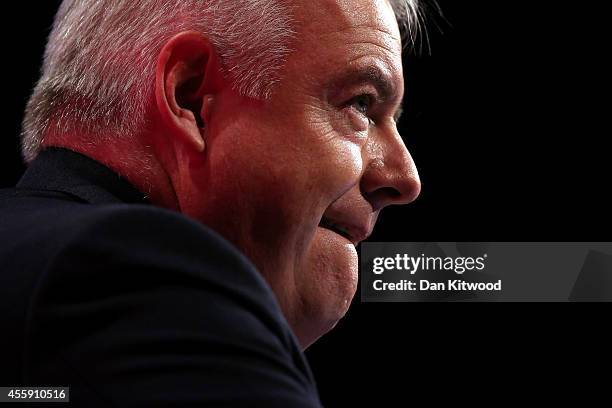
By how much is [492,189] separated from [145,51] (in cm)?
204

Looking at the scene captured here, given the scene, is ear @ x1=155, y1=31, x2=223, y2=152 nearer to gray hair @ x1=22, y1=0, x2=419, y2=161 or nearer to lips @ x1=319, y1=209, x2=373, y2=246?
gray hair @ x1=22, y1=0, x2=419, y2=161

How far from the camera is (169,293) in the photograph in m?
0.68

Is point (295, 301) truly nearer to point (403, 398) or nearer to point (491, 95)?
point (403, 398)

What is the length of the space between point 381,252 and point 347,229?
1412 mm

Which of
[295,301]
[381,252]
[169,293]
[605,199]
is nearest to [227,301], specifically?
[169,293]

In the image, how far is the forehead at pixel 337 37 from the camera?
1.15 meters

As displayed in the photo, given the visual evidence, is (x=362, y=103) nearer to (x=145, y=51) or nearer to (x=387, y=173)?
(x=387, y=173)

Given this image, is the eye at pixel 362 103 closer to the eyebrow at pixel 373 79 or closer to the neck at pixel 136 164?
the eyebrow at pixel 373 79

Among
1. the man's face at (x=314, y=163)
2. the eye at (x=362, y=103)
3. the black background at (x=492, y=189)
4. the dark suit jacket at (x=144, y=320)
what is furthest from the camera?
the black background at (x=492, y=189)

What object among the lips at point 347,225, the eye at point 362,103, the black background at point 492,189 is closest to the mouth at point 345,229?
the lips at point 347,225

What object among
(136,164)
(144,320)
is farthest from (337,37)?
(144,320)

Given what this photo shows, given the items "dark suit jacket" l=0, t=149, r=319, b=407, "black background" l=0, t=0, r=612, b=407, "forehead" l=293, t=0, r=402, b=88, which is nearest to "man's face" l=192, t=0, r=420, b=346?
"forehead" l=293, t=0, r=402, b=88

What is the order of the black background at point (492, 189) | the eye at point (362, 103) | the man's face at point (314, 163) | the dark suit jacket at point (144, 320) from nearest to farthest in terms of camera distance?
the dark suit jacket at point (144, 320) → the man's face at point (314, 163) → the eye at point (362, 103) → the black background at point (492, 189)

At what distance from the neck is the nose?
29cm
